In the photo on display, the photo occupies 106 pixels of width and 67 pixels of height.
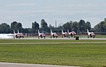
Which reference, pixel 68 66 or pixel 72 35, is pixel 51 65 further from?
pixel 72 35

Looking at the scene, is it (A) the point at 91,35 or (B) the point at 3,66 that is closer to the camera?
(B) the point at 3,66

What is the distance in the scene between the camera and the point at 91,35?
138 metres

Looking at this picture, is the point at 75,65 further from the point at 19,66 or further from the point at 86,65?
the point at 19,66

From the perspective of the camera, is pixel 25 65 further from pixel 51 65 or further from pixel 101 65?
pixel 101 65

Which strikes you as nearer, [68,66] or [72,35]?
[68,66]

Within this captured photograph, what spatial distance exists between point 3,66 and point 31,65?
5.36ft

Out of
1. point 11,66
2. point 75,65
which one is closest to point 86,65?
point 75,65

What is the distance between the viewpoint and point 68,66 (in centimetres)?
2439

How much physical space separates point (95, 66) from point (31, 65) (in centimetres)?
375

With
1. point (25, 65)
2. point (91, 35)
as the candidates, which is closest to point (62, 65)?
point (25, 65)

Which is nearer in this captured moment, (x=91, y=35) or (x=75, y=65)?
(x=75, y=65)

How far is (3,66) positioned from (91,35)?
4519 inches

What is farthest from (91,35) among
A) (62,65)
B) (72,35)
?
(62,65)

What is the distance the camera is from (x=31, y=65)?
24.9 metres
